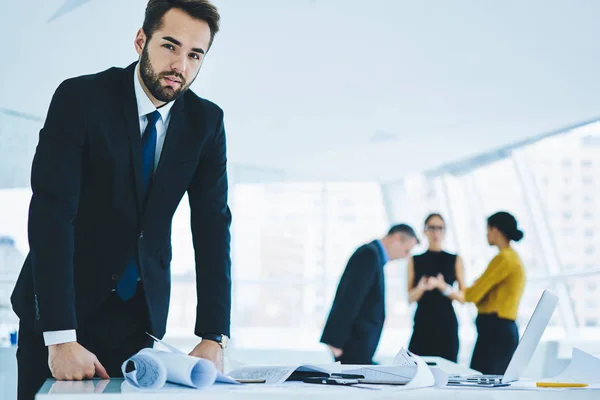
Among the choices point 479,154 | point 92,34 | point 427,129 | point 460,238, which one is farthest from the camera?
point 460,238

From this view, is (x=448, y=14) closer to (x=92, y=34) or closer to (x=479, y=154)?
(x=92, y=34)

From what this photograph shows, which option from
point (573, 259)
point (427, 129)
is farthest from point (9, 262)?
point (573, 259)

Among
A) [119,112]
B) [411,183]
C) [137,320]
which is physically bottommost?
[137,320]

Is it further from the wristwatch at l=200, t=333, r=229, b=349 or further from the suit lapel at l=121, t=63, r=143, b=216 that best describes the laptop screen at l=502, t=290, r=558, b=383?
the suit lapel at l=121, t=63, r=143, b=216

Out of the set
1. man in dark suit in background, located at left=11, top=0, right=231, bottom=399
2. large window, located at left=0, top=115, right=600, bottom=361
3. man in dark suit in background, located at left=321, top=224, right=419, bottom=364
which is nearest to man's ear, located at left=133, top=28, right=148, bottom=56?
man in dark suit in background, located at left=11, top=0, right=231, bottom=399

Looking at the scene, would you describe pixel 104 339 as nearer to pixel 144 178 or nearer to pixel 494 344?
pixel 144 178

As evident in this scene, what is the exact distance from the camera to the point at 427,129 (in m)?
8.65

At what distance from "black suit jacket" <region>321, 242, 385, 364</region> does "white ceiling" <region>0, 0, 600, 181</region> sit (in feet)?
6.36

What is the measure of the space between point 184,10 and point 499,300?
3.39 m

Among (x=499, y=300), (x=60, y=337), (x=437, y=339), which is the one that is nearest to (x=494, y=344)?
(x=499, y=300)

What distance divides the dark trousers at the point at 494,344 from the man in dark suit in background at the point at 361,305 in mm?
644

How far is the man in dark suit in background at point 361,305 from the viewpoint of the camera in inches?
169

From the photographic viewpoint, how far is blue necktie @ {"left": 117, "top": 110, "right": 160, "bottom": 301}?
1689mm

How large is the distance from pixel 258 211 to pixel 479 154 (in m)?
3.84
